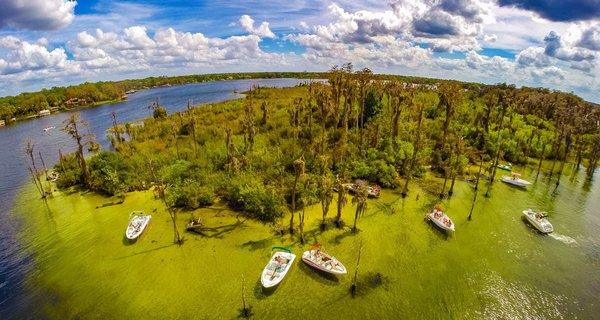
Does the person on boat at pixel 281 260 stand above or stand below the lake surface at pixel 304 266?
above

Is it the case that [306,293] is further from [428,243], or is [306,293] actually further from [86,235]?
[86,235]

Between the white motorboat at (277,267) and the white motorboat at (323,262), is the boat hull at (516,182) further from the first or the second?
the white motorboat at (277,267)

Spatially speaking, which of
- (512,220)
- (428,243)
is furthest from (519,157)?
(428,243)

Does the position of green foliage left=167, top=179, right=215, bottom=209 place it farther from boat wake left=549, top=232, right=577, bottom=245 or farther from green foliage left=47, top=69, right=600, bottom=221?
boat wake left=549, top=232, right=577, bottom=245

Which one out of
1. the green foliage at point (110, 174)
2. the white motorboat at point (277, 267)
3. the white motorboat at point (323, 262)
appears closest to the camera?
the white motorboat at point (277, 267)

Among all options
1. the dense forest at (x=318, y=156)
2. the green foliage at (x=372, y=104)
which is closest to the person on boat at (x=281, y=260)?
the dense forest at (x=318, y=156)

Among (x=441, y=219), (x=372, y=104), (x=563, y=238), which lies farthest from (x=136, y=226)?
(x=372, y=104)
